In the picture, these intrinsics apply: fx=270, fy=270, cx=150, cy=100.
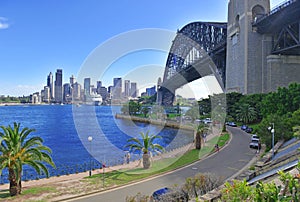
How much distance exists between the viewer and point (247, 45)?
55188 mm

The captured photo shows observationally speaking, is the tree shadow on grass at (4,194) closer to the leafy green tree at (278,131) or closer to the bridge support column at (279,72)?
the leafy green tree at (278,131)

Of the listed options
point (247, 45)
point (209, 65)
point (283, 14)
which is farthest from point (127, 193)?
point (209, 65)

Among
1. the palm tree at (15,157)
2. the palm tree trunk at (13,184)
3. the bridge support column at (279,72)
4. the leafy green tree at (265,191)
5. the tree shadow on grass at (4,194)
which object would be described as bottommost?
the tree shadow on grass at (4,194)

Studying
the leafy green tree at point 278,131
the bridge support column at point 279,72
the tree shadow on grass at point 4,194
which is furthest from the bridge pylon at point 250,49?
the tree shadow on grass at point 4,194

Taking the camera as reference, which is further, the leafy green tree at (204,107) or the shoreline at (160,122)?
the leafy green tree at (204,107)

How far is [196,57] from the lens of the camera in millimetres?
92500

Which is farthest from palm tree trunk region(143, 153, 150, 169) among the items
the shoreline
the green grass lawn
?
the shoreline

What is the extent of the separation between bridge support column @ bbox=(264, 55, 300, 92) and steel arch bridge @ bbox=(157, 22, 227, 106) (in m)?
18.7

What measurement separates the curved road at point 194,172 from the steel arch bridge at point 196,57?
4837 cm

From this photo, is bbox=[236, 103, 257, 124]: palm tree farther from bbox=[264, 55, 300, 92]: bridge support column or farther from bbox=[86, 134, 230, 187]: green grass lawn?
bbox=[86, 134, 230, 187]: green grass lawn

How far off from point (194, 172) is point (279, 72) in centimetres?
4210

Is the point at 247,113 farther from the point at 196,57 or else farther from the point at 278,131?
the point at 196,57

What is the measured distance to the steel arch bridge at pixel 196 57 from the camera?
7900 cm

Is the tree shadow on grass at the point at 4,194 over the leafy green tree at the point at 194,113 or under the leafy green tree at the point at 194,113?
under
